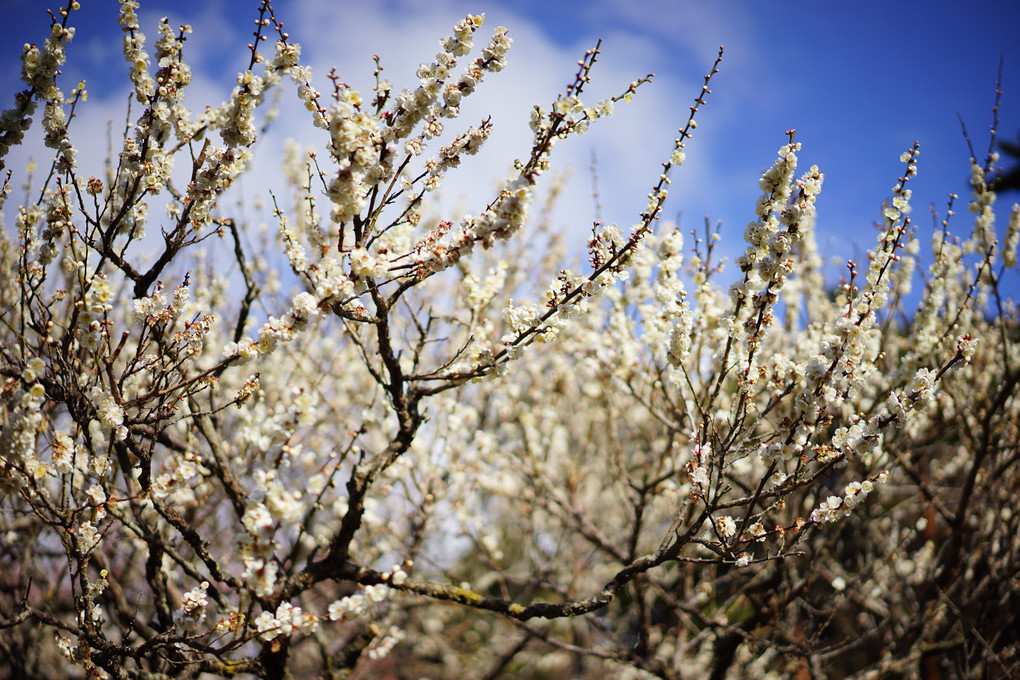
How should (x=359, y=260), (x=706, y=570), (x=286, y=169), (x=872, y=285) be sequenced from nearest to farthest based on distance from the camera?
1. (x=359, y=260)
2. (x=872, y=285)
3. (x=706, y=570)
4. (x=286, y=169)

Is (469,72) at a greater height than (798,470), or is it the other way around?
(469,72)

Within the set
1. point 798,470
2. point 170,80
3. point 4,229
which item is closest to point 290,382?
point 4,229

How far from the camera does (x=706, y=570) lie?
3.79 meters

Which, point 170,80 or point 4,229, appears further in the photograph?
point 4,229

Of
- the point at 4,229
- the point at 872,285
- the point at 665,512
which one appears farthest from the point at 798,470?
the point at 665,512

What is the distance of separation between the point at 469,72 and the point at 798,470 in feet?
6.39

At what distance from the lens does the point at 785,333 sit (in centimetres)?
487

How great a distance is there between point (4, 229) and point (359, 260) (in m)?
2.40

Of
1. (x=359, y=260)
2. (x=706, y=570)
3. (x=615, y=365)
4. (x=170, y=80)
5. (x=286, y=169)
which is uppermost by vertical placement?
(x=286, y=169)

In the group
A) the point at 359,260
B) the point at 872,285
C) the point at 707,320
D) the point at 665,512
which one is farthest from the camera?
the point at 665,512

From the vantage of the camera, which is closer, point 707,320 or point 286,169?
point 707,320

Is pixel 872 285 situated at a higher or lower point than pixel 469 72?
lower

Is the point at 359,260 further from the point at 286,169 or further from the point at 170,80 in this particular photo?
the point at 286,169

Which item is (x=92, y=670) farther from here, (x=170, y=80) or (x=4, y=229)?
(x=4, y=229)
